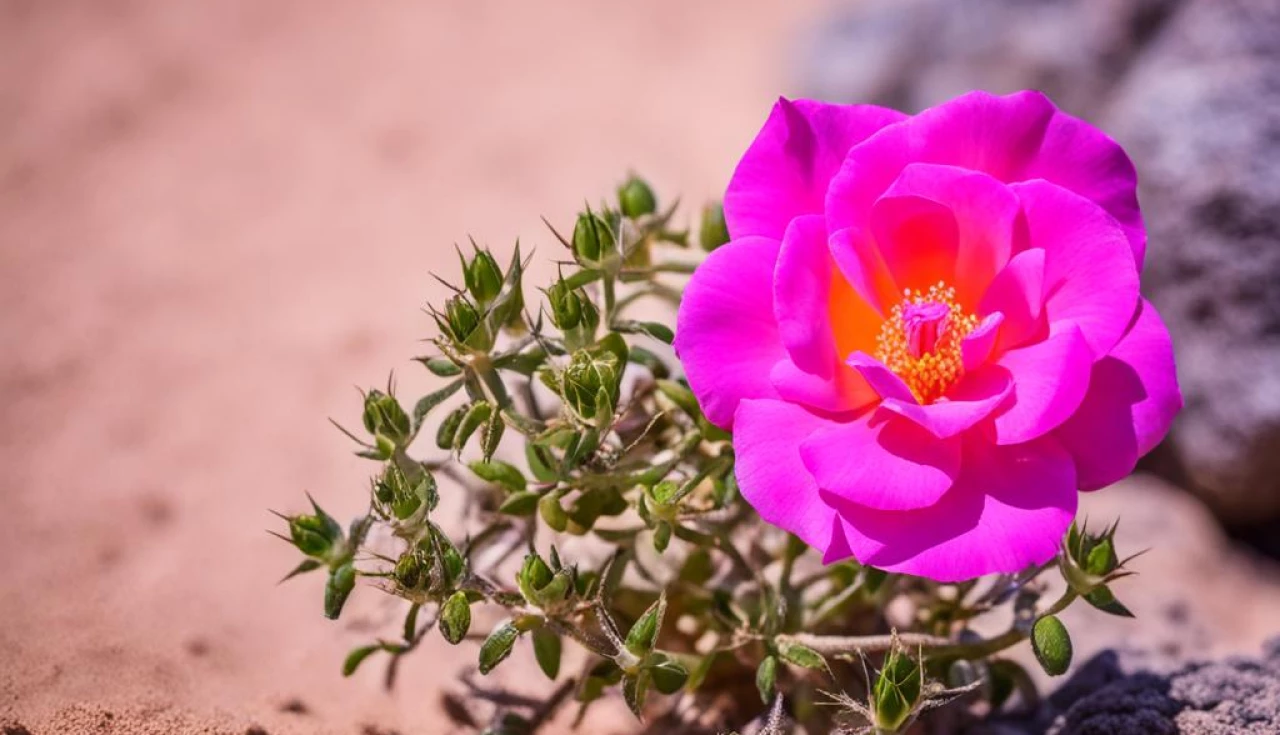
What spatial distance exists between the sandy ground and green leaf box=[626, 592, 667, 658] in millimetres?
707

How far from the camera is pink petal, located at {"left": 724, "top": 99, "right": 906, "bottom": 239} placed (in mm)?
1660

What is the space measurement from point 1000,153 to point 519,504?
2.83 ft

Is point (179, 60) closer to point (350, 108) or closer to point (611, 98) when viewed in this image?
point (350, 108)

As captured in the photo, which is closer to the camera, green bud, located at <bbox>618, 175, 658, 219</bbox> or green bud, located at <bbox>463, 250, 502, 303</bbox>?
green bud, located at <bbox>463, 250, 502, 303</bbox>

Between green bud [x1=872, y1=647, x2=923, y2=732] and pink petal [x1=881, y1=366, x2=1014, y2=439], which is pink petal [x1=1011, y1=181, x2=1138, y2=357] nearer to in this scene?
pink petal [x1=881, y1=366, x2=1014, y2=439]

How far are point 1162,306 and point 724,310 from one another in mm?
1943

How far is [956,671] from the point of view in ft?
6.35

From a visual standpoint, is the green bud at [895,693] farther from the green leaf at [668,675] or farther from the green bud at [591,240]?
the green bud at [591,240]

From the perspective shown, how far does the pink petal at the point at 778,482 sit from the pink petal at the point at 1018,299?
0.36m

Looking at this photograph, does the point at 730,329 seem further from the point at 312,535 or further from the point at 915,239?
the point at 312,535

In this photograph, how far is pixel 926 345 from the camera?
1681 mm

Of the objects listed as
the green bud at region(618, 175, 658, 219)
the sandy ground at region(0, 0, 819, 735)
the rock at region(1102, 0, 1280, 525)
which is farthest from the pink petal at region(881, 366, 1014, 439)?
the rock at region(1102, 0, 1280, 525)

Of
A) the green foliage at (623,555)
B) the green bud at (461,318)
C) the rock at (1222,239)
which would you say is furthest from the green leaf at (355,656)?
the rock at (1222,239)

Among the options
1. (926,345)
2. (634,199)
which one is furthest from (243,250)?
(926,345)
